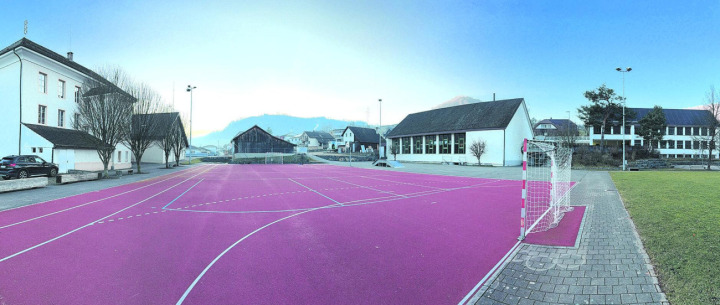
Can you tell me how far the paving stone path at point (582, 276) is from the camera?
4.25 metres

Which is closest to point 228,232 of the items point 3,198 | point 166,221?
point 166,221

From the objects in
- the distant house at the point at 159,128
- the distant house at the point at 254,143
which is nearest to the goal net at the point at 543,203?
the distant house at the point at 159,128

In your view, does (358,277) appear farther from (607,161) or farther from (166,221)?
(607,161)

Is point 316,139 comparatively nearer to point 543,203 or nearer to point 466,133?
point 466,133

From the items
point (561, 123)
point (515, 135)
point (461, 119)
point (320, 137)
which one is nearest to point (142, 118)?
point (461, 119)

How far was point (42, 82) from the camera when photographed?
2666 cm

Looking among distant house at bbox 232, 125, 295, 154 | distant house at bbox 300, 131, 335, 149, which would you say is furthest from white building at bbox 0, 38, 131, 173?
distant house at bbox 300, 131, 335, 149

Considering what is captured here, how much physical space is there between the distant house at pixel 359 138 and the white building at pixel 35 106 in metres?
59.1

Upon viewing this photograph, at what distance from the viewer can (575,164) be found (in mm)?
37656

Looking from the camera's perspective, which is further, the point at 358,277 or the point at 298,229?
the point at 298,229

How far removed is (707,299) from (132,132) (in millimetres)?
35122

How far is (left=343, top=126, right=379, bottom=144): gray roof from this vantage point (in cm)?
8325

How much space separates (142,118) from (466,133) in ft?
131

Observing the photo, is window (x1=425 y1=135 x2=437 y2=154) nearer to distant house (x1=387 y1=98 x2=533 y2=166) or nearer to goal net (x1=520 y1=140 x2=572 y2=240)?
distant house (x1=387 y1=98 x2=533 y2=166)
